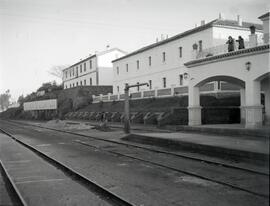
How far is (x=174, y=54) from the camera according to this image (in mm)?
41406

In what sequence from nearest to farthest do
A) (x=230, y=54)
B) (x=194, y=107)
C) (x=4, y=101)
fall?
1. (x=230, y=54)
2. (x=194, y=107)
3. (x=4, y=101)

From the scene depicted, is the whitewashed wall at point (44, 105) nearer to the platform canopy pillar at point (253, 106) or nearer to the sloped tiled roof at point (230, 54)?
the sloped tiled roof at point (230, 54)

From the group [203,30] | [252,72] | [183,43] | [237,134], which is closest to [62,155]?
[237,134]

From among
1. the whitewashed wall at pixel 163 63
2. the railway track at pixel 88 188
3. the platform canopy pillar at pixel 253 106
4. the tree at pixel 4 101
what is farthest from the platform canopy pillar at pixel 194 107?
the tree at pixel 4 101

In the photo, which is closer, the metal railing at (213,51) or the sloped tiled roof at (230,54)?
the sloped tiled roof at (230,54)

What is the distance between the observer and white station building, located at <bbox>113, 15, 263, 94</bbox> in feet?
114

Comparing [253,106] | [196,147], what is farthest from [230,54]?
[196,147]

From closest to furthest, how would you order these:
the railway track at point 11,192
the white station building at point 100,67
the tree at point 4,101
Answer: the railway track at point 11,192 < the white station building at point 100,67 < the tree at point 4,101

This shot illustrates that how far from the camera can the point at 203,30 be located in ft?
117

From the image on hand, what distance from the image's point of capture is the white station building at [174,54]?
3475 centimetres

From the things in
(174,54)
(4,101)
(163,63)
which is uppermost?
(174,54)

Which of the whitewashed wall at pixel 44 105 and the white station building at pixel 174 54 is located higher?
the white station building at pixel 174 54

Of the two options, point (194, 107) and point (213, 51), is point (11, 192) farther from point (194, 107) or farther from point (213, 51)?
point (194, 107)

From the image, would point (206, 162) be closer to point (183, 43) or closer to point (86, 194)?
point (86, 194)
